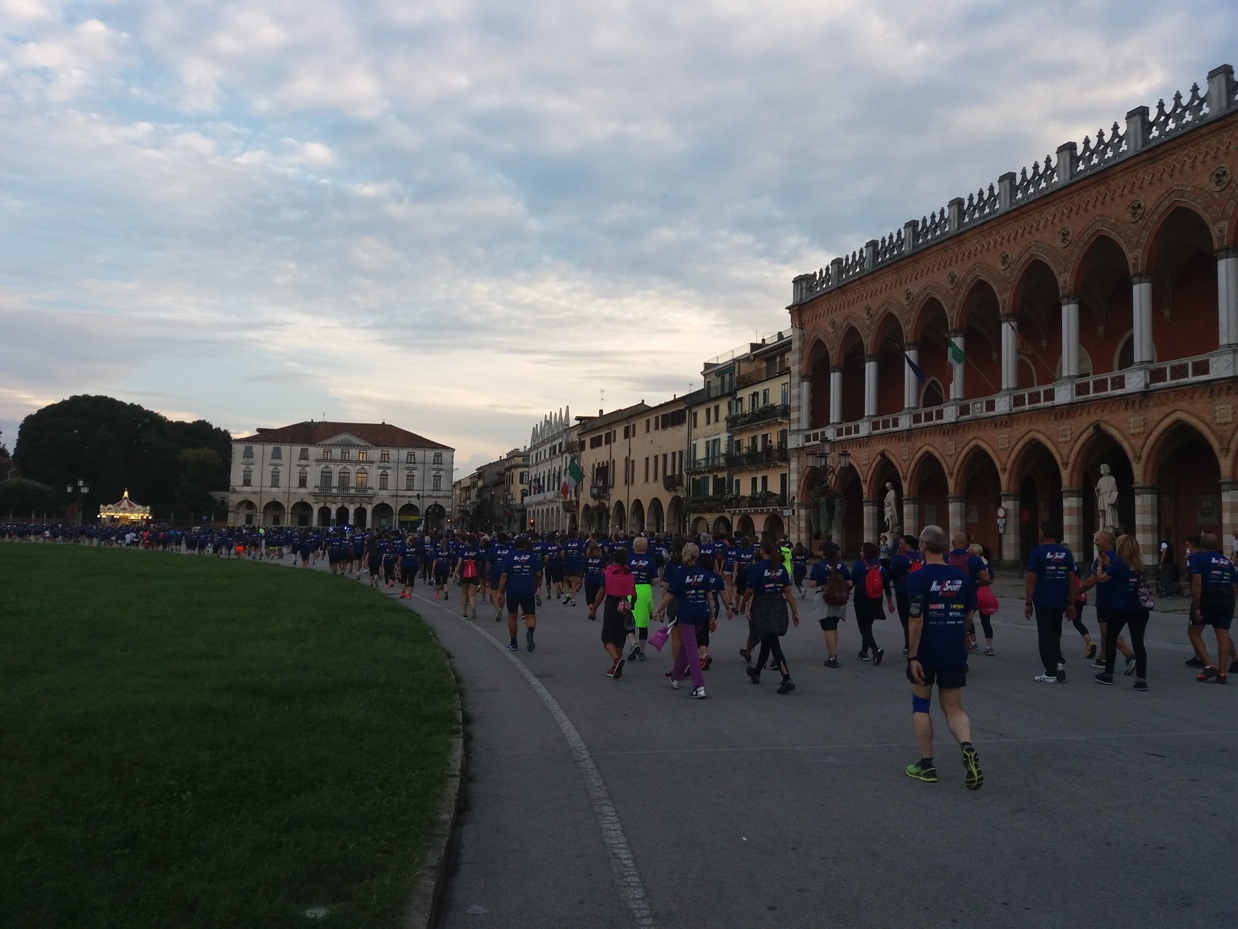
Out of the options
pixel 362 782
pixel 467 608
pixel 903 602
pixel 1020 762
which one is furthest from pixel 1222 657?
pixel 467 608

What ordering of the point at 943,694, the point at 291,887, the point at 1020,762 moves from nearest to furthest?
the point at 291,887
the point at 943,694
the point at 1020,762

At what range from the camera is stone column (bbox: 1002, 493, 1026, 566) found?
36656mm

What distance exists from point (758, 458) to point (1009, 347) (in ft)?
68.4

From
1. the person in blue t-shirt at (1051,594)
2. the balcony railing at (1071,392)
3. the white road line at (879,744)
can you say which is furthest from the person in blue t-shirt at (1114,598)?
the balcony railing at (1071,392)

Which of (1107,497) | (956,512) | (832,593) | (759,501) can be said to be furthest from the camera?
(759,501)

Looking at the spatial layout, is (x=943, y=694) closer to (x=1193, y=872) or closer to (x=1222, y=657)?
(x=1193, y=872)

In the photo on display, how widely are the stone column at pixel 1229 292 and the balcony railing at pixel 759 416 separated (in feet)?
85.4

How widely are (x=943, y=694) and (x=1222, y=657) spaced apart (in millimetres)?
6398

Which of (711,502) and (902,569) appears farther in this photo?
(711,502)

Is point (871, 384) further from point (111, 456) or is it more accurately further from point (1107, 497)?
point (111, 456)

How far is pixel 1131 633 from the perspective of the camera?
11.1 meters

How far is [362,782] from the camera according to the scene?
20.9 ft

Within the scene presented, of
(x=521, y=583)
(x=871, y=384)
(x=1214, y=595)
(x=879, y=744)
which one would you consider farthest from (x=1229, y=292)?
(x=879, y=744)

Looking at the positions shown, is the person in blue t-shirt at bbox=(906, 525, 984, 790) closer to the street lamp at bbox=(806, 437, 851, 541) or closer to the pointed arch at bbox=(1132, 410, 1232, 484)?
the pointed arch at bbox=(1132, 410, 1232, 484)
